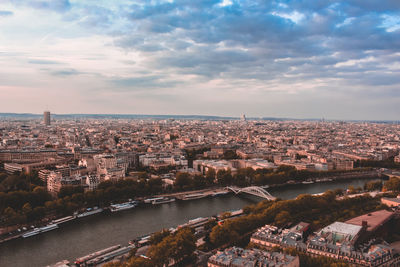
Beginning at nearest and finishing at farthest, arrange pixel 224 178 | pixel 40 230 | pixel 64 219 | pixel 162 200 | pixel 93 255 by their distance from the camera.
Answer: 1. pixel 93 255
2. pixel 40 230
3. pixel 64 219
4. pixel 162 200
5. pixel 224 178

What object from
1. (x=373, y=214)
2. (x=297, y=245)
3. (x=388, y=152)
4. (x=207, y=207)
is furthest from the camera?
(x=388, y=152)

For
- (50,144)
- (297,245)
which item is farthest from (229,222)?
(50,144)

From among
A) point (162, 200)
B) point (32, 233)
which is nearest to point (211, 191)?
point (162, 200)

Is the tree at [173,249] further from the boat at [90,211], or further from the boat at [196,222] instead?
the boat at [90,211]

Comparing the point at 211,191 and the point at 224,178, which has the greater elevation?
the point at 224,178

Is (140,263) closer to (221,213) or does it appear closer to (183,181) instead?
(221,213)

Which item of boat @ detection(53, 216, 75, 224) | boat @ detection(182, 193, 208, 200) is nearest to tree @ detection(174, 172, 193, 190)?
boat @ detection(182, 193, 208, 200)

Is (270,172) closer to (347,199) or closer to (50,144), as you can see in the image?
(347,199)

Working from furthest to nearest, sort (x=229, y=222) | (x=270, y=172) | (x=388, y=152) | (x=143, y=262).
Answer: (x=388, y=152) → (x=270, y=172) → (x=229, y=222) → (x=143, y=262)
